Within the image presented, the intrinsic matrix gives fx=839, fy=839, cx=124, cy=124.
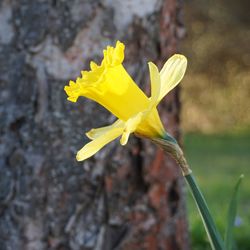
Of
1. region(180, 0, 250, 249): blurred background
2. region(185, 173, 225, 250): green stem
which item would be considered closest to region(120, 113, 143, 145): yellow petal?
region(185, 173, 225, 250): green stem

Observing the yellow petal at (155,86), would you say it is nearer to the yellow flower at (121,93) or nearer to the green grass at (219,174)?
the yellow flower at (121,93)

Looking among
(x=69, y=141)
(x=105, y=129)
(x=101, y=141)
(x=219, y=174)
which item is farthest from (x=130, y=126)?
(x=219, y=174)

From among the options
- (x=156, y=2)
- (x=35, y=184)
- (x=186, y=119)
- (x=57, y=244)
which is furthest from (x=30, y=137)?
(x=186, y=119)

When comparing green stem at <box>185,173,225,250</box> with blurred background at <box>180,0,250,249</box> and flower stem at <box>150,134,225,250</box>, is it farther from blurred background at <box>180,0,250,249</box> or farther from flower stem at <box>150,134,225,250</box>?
blurred background at <box>180,0,250,249</box>

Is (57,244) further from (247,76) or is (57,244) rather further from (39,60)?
(247,76)

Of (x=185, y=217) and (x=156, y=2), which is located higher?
(x=156, y=2)

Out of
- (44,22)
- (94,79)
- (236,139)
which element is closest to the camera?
(94,79)
